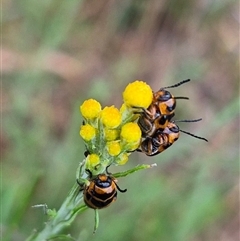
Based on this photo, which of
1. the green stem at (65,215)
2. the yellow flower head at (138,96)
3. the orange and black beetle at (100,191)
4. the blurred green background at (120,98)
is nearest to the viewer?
→ the orange and black beetle at (100,191)

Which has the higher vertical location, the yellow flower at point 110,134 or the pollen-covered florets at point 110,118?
the pollen-covered florets at point 110,118

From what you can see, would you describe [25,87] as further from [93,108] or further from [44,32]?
[93,108]

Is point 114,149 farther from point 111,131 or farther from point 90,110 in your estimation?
point 90,110

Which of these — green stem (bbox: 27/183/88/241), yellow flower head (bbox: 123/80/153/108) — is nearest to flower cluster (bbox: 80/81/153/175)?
yellow flower head (bbox: 123/80/153/108)

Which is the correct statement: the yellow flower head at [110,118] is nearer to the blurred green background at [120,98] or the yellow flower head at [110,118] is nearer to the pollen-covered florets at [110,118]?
the pollen-covered florets at [110,118]

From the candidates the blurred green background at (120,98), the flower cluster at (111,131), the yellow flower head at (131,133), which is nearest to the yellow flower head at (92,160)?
the flower cluster at (111,131)

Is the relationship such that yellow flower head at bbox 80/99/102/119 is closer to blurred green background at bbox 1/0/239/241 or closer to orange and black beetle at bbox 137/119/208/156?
orange and black beetle at bbox 137/119/208/156

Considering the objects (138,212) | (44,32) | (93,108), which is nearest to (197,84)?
(44,32)
